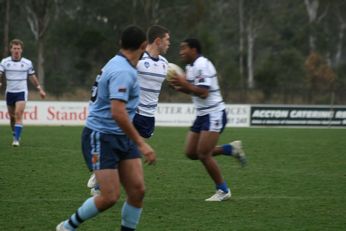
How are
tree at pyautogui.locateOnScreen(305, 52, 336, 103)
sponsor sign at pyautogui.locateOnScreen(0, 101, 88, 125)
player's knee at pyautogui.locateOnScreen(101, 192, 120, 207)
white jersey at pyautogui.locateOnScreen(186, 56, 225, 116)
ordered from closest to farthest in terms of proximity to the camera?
player's knee at pyautogui.locateOnScreen(101, 192, 120, 207) < white jersey at pyautogui.locateOnScreen(186, 56, 225, 116) < sponsor sign at pyautogui.locateOnScreen(0, 101, 88, 125) < tree at pyautogui.locateOnScreen(305, 52, 336, 103)

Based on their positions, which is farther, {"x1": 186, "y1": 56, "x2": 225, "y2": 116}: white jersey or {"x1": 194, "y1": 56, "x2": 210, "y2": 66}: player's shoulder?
{"x1": 194, "y1": 56, "x2": 210, "y2": 66}: player's shoulder

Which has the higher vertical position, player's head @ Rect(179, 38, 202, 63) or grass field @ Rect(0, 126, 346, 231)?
player's head @ Rect(179, 38, 202, 63)

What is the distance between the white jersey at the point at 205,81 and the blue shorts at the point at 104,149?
2.79 m

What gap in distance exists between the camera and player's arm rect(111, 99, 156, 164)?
6.38 metres

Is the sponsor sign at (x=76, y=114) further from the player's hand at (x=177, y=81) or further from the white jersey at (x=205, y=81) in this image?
the player's hand at (x=177, y=81)

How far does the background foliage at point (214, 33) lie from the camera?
4950cm

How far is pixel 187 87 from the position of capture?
8945 mm

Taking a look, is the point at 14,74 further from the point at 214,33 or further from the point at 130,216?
the point at 214,33

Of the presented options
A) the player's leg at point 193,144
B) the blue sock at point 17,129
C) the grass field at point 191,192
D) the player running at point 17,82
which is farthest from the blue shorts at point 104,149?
the blue sock at point 17,129

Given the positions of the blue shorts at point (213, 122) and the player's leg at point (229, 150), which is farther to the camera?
the player's leg at point (229, 150)

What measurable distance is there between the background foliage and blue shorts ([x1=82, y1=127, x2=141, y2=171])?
36264 millimetres

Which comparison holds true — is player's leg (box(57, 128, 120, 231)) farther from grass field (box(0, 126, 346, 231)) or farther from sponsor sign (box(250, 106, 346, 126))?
sponsor sign (box(250, 106, 346, 126))

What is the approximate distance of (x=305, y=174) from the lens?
12.9 metres

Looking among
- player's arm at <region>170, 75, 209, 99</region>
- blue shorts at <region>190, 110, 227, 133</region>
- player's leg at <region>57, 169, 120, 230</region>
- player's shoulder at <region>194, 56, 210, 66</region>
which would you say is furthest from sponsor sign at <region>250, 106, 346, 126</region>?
player's leg at <region>57, 169, 120, 230</region>
